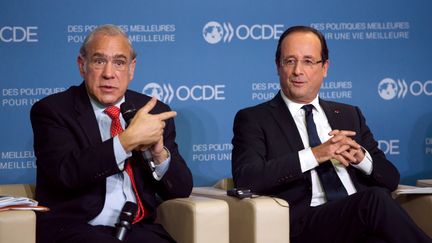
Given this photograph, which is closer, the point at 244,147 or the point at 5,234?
the point at 5,234

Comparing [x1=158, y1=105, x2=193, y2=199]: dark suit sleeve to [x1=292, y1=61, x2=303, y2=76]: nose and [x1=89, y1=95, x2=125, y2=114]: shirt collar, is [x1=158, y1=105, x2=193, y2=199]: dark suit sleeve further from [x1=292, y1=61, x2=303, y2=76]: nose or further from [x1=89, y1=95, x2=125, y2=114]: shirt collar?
[x1=292, y1=61, x2=303, y2=76]: nose

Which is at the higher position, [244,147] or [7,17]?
[7,17]

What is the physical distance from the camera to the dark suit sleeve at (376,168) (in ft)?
14.9

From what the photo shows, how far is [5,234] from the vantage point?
3.53m

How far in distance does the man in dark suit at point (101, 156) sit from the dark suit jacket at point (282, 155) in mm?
382

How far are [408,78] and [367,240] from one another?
1.92 metres

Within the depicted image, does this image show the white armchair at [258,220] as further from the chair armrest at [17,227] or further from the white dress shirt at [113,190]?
the chair armrest at [17,227]

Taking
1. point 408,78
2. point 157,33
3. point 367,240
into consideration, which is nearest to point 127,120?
point 367,240

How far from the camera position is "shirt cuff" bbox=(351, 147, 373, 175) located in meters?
4.48

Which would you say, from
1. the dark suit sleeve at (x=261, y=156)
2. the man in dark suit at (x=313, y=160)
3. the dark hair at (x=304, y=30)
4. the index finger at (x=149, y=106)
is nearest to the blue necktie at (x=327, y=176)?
the man in dark suit at (x=313, y=160)

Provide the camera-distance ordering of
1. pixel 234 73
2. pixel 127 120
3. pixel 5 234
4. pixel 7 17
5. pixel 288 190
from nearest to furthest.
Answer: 1. pixel 5 234
2. pixel 127 120
3. pixel 288 190
4. pixel 7 17
5. pixel 234 73

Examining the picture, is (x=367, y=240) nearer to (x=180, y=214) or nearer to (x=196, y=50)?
(x=180, y=214)

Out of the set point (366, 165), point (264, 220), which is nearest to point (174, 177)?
point (264, 220)

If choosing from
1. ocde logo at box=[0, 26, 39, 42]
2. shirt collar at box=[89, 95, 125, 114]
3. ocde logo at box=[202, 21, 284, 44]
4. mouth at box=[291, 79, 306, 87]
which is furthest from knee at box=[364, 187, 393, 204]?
ocde logo at box=[0, 26, 39, 42]
